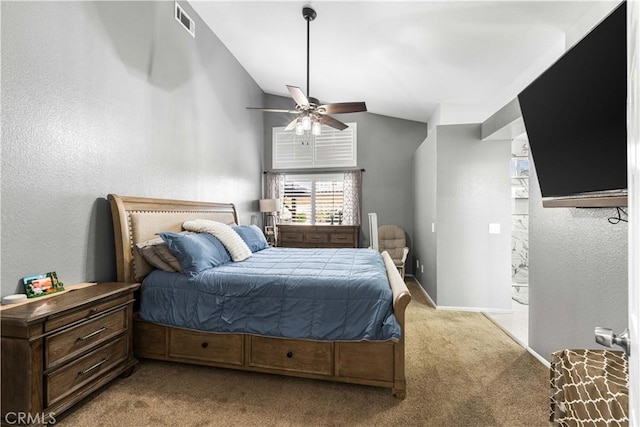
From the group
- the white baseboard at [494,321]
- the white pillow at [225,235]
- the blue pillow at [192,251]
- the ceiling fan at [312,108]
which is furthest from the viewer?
the ceiling fan at [312,108]

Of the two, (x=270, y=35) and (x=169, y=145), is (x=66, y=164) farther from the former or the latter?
(x=270, y=35)

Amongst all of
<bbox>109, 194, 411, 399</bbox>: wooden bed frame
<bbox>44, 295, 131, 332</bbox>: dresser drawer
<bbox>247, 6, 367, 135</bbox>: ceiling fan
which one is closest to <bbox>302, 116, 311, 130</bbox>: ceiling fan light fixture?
<bbox>247, 6, 367, 135</bbox>: ceiling fan

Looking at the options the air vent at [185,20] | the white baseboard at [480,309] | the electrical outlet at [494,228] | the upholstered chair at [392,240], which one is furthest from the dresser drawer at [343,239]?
the air vent at [185,20]

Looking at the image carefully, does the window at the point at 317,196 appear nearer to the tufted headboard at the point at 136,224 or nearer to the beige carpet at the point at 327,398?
the tufted headboard at the point at 136,224

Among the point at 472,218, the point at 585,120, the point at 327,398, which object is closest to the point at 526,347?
the point at 472,218

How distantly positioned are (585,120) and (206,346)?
278cm

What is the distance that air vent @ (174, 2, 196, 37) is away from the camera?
329cm

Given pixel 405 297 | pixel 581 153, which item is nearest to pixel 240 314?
pixel 405 297

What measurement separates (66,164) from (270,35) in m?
2.84

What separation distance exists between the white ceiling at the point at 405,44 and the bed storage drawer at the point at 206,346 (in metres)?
3.20

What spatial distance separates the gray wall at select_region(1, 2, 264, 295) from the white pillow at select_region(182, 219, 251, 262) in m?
0.52

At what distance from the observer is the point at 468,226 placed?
3.71 metres

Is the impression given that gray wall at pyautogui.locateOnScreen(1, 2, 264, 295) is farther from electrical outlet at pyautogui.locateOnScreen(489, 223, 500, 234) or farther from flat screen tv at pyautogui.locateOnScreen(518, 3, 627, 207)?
electrical outlet at pyautogui.locateOnScreen(489, 223, 500, 234)

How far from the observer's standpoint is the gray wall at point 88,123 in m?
1.81
